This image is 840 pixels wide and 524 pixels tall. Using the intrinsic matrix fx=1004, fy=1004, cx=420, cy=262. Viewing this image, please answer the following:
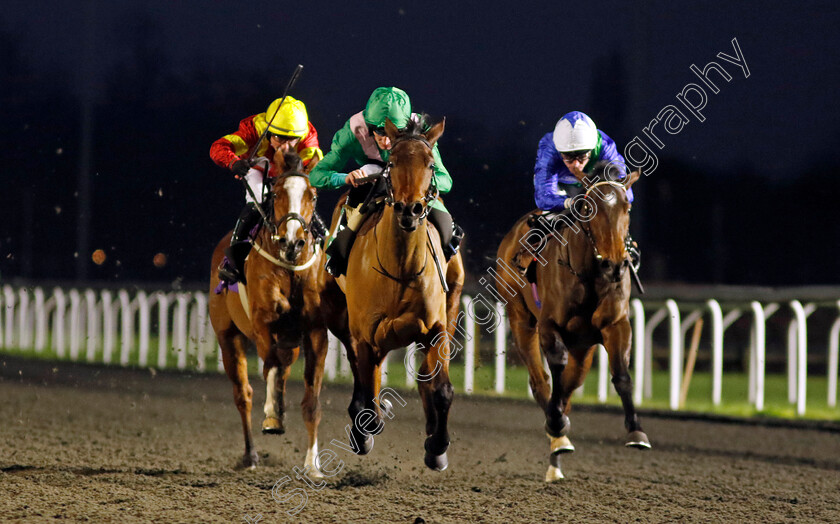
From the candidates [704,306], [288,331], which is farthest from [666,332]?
[288,331]

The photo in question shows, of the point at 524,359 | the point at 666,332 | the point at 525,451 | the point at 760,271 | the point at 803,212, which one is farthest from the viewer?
the point at 803,212

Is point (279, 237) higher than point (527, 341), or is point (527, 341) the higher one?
point (279, 237)

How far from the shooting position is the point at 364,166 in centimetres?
525

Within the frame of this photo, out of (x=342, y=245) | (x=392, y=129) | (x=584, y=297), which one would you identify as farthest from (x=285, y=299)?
(x=584, y=297)

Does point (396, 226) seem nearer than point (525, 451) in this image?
Yes

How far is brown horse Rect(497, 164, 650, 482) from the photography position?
203 inches

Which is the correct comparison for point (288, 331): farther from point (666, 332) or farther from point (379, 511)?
point (666, 332)

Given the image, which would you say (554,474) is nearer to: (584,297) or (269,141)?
(584,297)

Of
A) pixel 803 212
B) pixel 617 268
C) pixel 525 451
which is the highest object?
pixel 803 212

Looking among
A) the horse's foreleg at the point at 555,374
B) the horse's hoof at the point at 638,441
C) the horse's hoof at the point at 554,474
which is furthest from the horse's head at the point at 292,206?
the horse's hoof at the point at 554,474

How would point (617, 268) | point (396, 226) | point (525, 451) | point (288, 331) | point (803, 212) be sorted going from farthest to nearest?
point (803, 212), point (525, 451), point (288, 331), point (617, 268), point (396, 226)

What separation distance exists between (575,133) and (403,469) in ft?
9.04

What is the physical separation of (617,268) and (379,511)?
1.79m

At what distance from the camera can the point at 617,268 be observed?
5.16 meters
